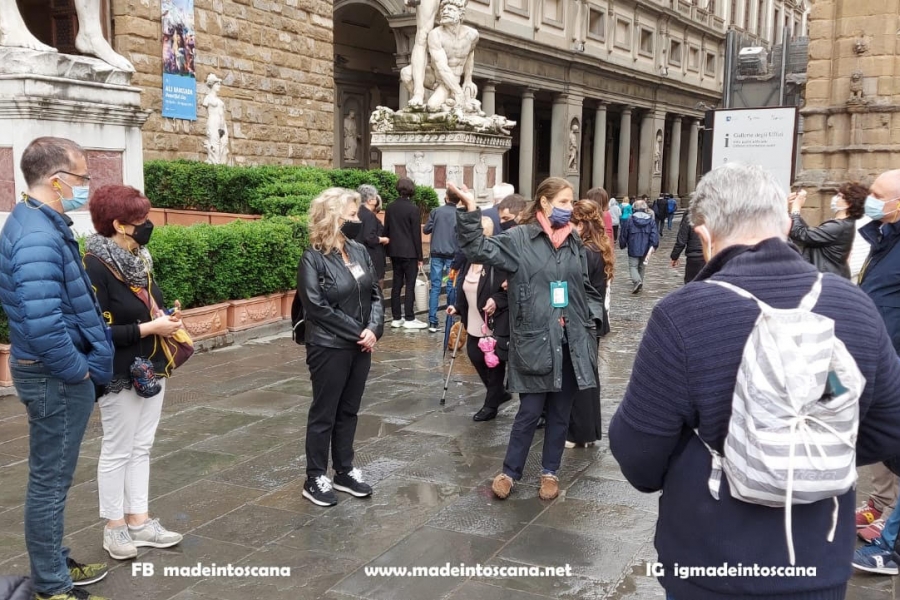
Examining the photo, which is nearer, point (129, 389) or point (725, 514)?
point (725, 514)

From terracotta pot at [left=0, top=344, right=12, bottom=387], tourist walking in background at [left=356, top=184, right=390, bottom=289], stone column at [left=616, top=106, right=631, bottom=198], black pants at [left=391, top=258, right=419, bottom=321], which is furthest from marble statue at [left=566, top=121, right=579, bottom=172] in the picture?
terracotta pot at [left=0, top=344, right=12, bottom=387]

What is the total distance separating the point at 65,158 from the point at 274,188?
9.43m

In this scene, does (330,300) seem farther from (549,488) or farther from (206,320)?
(206,320)

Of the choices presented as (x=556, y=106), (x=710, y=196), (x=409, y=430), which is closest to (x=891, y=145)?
(x=409, y=430)

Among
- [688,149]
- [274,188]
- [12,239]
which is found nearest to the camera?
[12,239]

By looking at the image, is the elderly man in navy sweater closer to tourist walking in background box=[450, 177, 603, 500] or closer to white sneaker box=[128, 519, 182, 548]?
tourist walking in background box=[450, 177, 603, 500]

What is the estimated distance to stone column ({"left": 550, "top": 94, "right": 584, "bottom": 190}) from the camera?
120 feet

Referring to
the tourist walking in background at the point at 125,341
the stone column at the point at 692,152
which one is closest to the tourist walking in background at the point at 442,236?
the tourist walking in background at the point at 125,341

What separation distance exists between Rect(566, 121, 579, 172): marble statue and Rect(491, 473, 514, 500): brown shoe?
108 ft

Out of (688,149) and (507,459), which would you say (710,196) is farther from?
(688,149)

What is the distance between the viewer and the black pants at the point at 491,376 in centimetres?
679

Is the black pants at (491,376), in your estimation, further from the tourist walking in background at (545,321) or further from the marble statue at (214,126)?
the marble statue at (214,126)

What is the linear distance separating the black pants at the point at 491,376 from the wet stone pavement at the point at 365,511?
0.18 m

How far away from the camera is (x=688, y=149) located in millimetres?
56250
